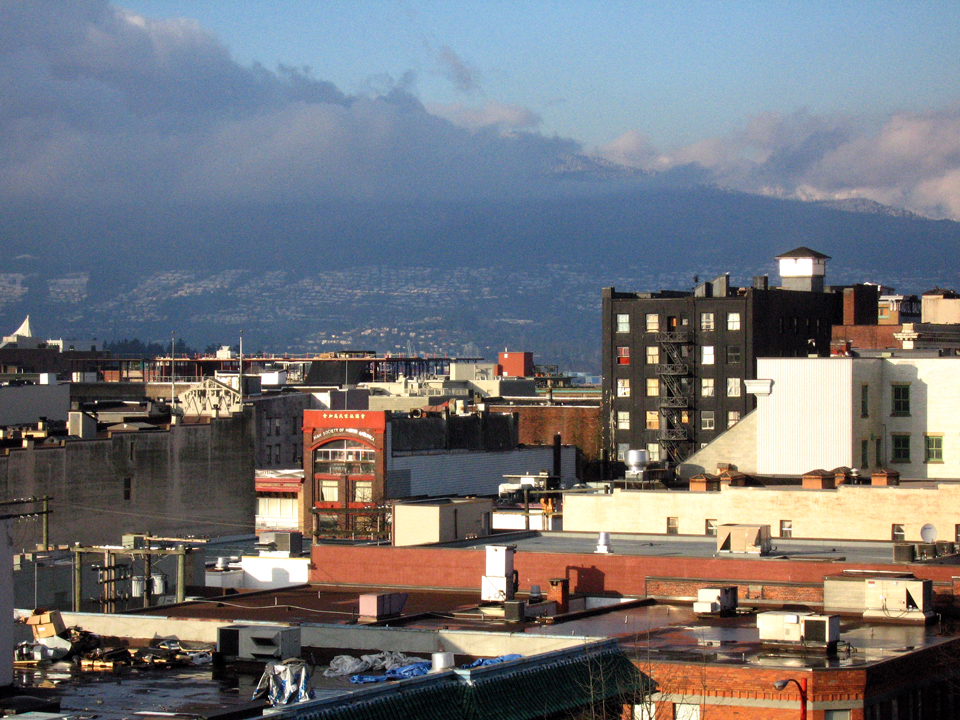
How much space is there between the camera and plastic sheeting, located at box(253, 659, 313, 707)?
86.8 feet

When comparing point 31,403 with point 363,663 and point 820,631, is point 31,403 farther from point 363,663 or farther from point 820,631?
point 820,631

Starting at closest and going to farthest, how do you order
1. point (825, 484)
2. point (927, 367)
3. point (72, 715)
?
point (72, 715), point (825, 484), point (927, 367)

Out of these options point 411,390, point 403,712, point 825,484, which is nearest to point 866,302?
point 411,390

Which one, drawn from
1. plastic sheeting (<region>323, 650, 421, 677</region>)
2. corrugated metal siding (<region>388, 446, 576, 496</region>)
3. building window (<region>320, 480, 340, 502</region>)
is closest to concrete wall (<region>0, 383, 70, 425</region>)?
building window (<region>320, 480, 340, 502</region>)

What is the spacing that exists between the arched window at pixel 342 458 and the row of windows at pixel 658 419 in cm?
3098

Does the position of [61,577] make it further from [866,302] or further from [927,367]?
[866,302]

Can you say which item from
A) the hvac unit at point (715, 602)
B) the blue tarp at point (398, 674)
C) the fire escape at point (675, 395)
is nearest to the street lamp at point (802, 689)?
the blue tarp at point (398, 674)

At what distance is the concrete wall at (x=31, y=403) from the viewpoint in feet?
343

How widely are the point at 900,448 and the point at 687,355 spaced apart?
167ft

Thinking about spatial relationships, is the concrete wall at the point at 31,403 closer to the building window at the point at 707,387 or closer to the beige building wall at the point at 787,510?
the building window at the point at 707,387

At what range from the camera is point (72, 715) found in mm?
24625

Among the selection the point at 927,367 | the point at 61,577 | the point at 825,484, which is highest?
the point at 927,367

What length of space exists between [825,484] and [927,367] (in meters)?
13.9

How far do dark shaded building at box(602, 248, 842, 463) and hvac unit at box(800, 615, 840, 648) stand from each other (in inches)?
3306
